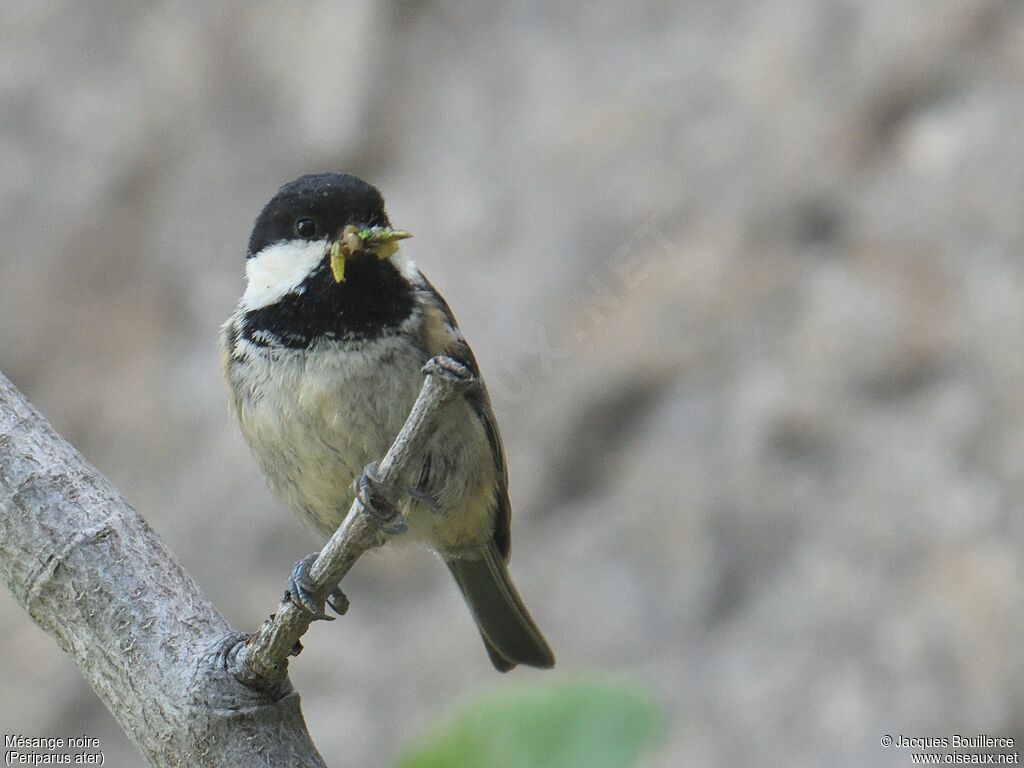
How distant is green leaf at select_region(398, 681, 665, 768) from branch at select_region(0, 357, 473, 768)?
2.40 ft

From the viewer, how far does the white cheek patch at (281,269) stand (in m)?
2.37

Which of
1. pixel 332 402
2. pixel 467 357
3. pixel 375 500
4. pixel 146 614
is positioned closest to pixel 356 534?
pixel 375 500

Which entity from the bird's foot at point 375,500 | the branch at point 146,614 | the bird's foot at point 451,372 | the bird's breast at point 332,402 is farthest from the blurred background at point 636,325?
the bird's foot at point 451,372

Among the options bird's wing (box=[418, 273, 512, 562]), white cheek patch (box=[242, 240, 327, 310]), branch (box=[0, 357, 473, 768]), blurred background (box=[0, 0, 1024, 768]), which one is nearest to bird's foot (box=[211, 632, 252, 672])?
branch (box=[0, 357, 473, 768])

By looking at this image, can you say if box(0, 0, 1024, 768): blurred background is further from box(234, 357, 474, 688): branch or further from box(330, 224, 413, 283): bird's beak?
box(234, 357, 474, 688): branch

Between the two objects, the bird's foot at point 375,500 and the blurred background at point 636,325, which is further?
the blurred background at point 636,325

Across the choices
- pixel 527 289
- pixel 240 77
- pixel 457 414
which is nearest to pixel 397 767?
pixel 457 414

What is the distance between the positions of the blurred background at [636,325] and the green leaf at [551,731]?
2.44 meters

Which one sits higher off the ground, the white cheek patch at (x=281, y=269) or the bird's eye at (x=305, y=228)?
the bird's eye at (x=305, y=228)

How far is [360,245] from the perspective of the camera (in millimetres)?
2307

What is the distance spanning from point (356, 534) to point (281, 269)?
0.86 metres

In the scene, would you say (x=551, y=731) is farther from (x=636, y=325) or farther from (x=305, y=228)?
(x=636, y=325)

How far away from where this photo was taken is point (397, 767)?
1.04 meters

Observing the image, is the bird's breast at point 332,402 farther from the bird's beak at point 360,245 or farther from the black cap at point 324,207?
the black cap at point 324,207
